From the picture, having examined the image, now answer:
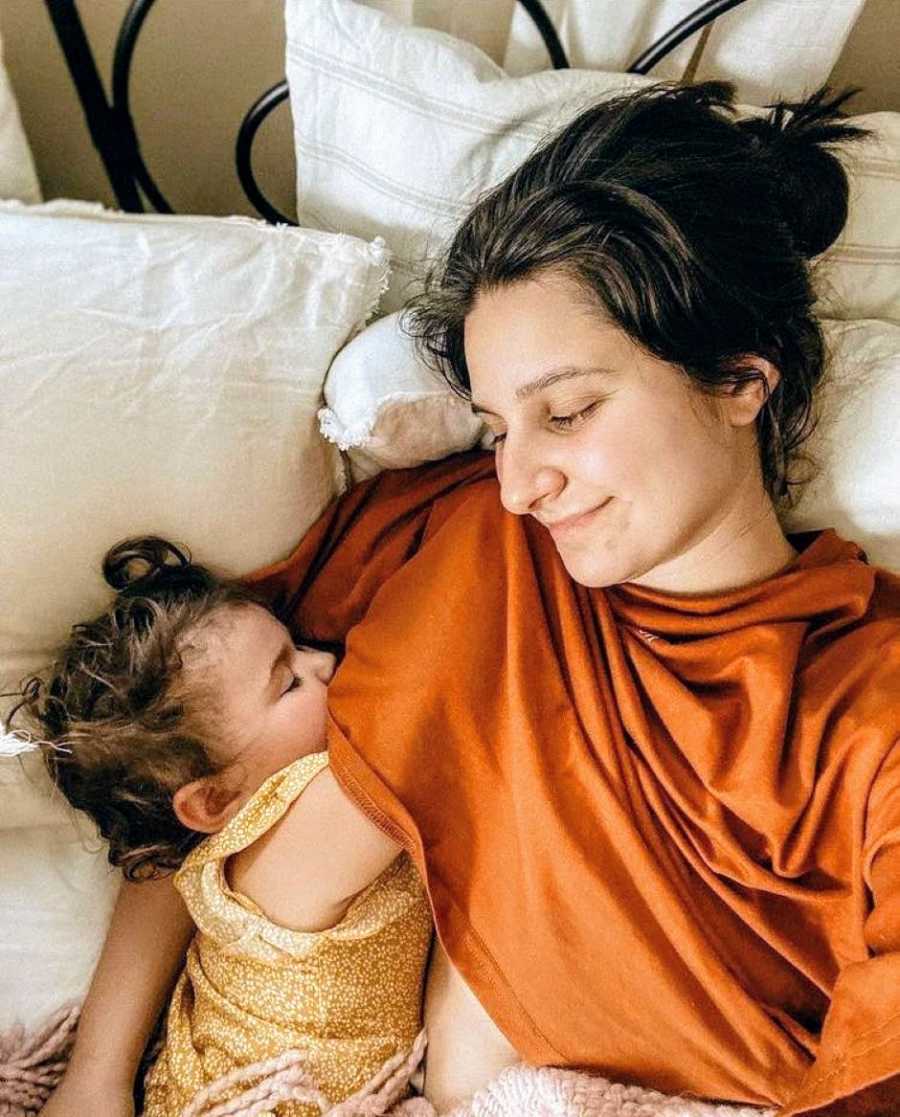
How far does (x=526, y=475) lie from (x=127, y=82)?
35.0 inches

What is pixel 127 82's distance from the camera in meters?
1.34

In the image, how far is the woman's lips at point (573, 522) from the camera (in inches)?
38.9

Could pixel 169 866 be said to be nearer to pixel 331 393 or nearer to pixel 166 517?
pixel 166 517

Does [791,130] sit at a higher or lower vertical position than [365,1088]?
higher

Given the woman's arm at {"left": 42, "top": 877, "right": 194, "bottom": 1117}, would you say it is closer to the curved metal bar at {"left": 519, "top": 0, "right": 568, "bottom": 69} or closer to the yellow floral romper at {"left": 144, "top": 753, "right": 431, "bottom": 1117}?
the yellow floral romper at {"left": 144, "top": 753, "right": 431, "bottom": 1117}

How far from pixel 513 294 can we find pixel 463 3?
29.9 inches

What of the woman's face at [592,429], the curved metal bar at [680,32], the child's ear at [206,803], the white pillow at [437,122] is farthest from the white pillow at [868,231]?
the child's ear at [206,803]

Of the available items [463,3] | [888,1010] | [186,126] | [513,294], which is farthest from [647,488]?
[186,126]

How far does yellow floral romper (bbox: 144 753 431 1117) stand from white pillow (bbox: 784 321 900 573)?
2.40 feet

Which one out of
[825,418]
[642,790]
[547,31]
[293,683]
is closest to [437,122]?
[547,31]

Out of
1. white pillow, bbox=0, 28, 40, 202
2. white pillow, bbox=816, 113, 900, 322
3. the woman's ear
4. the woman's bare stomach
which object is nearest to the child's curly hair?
the woman's bare stomach

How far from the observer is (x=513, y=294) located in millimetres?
979

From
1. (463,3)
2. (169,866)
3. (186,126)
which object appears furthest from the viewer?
(186,126)

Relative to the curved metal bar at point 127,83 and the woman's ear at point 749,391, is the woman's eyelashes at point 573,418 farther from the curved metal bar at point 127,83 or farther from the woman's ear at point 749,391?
the curved metal bar at point 127,83
